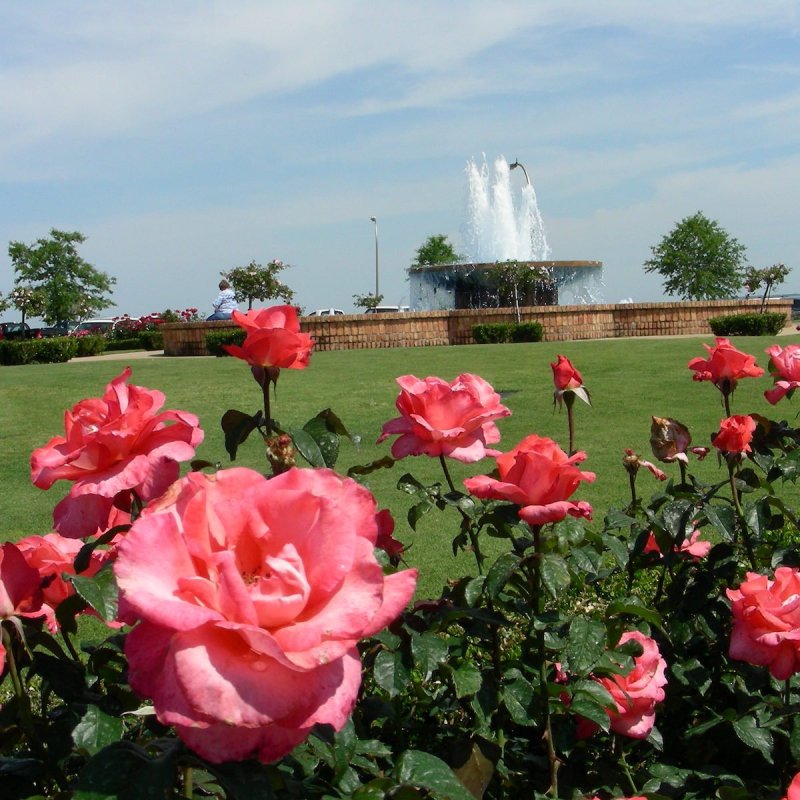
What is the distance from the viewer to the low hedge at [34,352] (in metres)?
20.4

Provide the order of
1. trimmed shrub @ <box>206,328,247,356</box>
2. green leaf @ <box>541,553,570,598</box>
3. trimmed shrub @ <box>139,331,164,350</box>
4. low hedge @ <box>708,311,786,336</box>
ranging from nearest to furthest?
1. green leaf @ <box>541,553,570,598</box>
2. trimmed shrub @ <box>206,328,247,356</box>
3. low hedge @ <box>708,311,786,336</box>
4. trimmed shrub @ <box>139,331,164,350</box>

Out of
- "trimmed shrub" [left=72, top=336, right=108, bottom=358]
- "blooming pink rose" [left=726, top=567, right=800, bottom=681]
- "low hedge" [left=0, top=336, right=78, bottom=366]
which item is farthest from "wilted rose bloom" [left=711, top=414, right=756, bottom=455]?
"trimmed shrub" [left=72, top=336, right=108, bottom=358]

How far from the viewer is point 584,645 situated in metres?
1.71

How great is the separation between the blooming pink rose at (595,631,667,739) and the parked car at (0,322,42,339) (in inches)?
1225

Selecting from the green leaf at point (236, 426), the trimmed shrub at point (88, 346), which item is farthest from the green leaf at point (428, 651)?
the trimmed shrub at point (88, 346)

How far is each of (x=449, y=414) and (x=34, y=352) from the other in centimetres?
2040

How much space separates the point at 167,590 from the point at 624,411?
8552 mm

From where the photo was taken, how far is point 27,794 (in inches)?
52.7

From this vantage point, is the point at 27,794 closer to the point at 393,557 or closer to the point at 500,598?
the point at 393,557

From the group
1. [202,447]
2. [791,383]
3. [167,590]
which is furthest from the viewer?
[202,447]

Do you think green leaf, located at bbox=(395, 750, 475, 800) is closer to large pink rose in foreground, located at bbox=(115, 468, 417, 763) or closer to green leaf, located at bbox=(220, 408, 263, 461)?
large pink rose in foreground, located at bbox=(115, 468, 417, 763)

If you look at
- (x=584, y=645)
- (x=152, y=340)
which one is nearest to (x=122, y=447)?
(x=584, y=645)

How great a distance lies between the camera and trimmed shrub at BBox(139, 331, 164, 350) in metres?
27.2

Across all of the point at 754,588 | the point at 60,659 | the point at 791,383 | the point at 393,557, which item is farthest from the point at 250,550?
the point at 791,383
